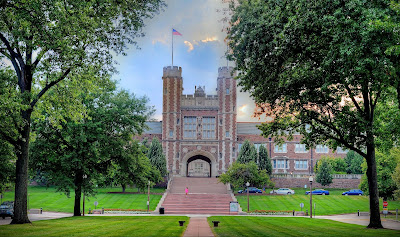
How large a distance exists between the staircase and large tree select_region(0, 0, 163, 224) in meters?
25.1

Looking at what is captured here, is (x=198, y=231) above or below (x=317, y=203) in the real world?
above

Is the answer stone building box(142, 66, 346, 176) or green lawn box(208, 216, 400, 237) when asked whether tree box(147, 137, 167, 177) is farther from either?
green lawn box(208, 216, 400, 237)

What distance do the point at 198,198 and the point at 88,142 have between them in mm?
23845

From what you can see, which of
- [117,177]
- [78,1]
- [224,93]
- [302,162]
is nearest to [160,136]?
[224,93]

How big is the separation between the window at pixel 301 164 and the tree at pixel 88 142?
46964 millimetres

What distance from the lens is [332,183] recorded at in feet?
202

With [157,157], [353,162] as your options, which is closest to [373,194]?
[157,157]

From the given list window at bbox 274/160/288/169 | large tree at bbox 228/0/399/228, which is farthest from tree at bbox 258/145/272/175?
large tree at bbox 228/0/399/228

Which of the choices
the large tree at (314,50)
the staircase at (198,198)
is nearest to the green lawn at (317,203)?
the staircase at (198,198)

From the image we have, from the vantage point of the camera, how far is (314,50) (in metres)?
16.3

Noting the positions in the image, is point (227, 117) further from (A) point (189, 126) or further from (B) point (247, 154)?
(B) point (247, 154)

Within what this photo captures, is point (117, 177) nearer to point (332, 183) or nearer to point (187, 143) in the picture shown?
point (187, 143)

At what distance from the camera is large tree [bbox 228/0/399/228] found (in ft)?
44.1

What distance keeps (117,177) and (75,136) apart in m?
5.30
